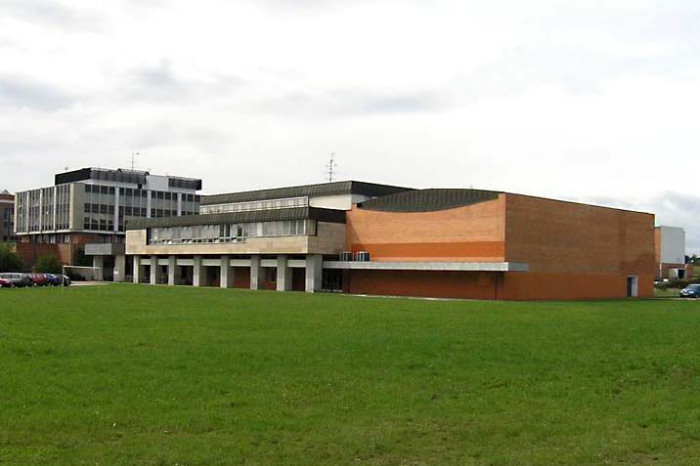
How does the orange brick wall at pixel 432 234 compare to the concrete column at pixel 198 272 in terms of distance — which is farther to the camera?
the concrete column at pixel 198 272

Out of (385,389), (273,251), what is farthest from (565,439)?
(273,251)

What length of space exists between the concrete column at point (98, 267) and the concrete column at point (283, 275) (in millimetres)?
44077

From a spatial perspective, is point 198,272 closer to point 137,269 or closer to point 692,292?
point 137,269

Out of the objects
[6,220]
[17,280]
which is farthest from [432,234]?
[6,220]

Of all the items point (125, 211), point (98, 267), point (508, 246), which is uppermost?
point (125, 211)

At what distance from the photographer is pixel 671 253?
14675 centimetres

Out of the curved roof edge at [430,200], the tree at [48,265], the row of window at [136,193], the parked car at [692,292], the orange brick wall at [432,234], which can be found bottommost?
the parked car at [692,292]

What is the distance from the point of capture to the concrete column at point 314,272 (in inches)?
3344

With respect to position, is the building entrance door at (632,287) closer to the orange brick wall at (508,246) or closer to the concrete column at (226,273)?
the orange brick wall at (508,246)

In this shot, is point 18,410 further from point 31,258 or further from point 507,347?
point 31,258

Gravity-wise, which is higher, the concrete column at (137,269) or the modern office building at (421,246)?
the modern office building at (421,246)

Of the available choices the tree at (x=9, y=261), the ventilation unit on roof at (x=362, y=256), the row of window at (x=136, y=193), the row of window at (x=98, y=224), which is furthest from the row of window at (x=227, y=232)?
the row of window at (x=136, y=193)

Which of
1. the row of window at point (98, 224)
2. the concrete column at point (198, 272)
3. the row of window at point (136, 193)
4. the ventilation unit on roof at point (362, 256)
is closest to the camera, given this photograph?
the ventilation unit on roof at point (362, 256)

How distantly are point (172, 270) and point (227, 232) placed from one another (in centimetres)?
1420
